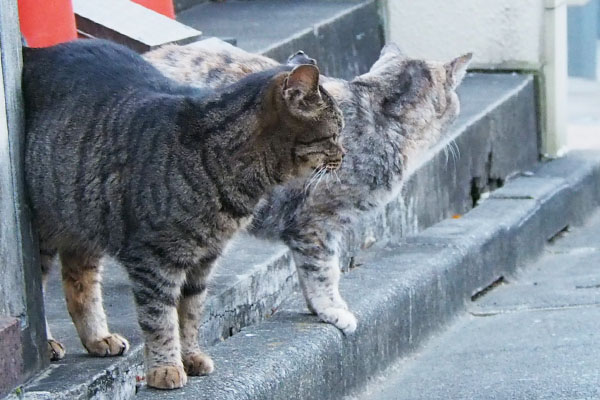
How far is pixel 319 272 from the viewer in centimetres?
482

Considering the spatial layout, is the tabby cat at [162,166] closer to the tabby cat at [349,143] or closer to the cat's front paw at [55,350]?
the cat's front paw at [55,350]

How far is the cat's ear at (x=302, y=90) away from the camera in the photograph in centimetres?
375

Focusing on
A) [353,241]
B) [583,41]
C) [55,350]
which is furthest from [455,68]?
[583,41]

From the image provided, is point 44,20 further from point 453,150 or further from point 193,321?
point 453,150

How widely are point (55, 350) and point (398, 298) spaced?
68.2 inches

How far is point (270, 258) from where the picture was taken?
5.16m

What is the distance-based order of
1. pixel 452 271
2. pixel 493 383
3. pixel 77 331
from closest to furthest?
pixel 77 331 → pixel 493 383 → pixel 452 271

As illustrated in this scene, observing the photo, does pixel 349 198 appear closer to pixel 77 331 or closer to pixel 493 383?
pixel 493 383

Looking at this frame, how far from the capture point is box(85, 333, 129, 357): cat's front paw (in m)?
3.99

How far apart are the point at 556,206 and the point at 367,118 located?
2.74 metres

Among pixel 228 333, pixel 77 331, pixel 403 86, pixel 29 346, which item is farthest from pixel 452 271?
pixel 29 346

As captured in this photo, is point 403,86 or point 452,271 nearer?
point 403,86

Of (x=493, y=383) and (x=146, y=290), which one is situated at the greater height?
(x=146, y=290)

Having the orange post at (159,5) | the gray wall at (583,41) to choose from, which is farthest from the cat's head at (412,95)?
the gray wall at (583,41)
